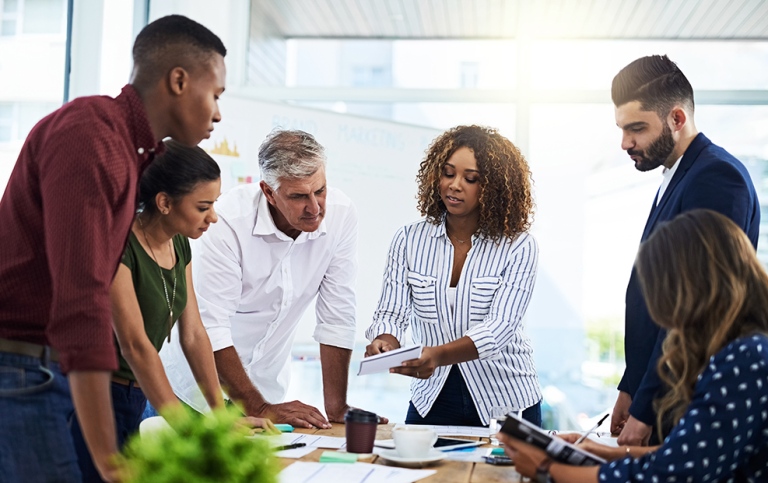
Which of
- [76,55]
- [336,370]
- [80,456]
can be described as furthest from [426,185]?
[76,55]

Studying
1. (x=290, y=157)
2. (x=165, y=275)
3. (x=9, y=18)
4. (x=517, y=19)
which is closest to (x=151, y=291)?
(x=165, y=275)

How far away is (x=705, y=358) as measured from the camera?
5.09 feet

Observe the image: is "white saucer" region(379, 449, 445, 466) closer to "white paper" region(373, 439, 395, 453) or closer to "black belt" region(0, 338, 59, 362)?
"white paper" region(373, 439, 395, 453)

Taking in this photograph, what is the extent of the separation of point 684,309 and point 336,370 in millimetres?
1423

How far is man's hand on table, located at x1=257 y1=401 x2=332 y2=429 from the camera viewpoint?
7.59 feet

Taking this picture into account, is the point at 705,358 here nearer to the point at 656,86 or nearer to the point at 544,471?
the point at 544,471

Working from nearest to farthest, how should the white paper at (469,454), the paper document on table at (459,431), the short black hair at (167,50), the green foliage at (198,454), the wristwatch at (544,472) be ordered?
1. the green foliage at (198,454)
2. the short black hair at (167,50)
3. the wristwatch at (544,472)
4. the white paper at (469,454)
5. the paper document on table at (459,431)

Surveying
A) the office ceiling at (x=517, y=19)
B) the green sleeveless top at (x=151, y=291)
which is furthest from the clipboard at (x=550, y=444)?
the office ceiling at (x=517, y=19)

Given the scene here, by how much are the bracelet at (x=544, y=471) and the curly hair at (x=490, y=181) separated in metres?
1.18

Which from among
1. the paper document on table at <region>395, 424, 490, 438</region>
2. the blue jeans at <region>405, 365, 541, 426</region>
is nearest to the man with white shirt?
the paper document on table at <region>395, 424, 490, 438</region>

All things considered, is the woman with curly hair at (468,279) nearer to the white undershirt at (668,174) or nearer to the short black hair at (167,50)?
the white undershirt at (668,174)

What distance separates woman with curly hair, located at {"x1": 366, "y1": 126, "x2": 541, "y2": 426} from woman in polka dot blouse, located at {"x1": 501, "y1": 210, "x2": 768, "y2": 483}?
928mm

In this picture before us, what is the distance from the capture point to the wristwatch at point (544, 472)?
1.58 meters

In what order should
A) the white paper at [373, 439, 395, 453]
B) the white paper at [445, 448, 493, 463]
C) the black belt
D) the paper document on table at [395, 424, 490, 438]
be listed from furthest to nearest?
the paper document on table at [395, 424, 490, 438]
the white paper at [373, 439, 395, 453]
the white paper at [445, 448, 493, 463]
the black belt
